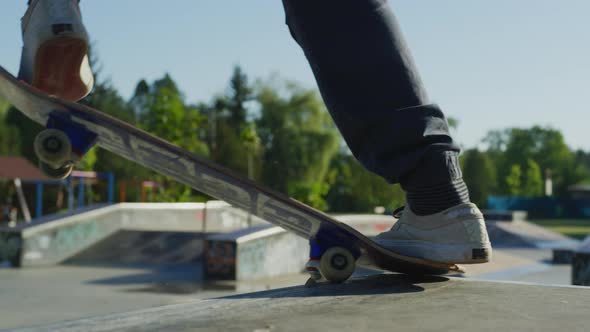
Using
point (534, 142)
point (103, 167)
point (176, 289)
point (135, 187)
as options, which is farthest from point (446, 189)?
point (534, 142)

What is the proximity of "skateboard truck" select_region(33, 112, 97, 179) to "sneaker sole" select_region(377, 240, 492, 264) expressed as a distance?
41.3 inches

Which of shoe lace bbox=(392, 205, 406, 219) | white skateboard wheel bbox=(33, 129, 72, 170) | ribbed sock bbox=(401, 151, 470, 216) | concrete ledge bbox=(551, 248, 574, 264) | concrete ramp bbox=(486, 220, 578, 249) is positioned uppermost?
white skateboard wheel bbox=(33, 129, 72, 170)

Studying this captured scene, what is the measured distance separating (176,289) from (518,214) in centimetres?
1487

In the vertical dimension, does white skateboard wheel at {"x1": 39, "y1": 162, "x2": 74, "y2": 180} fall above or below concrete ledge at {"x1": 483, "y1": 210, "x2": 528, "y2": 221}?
below

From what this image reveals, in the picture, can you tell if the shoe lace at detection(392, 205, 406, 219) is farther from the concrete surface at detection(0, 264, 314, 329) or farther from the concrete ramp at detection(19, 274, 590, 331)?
the concrete surface at detection(0, 264, 314, 329)

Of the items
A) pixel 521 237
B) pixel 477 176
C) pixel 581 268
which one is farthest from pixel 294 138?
pixel 581 268

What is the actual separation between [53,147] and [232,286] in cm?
546

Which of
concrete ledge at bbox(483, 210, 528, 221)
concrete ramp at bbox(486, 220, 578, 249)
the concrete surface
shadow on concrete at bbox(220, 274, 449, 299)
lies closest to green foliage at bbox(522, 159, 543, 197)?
concrete ledge at bbox(483, 210, 528, 221)

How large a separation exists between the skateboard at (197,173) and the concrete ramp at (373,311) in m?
0.11

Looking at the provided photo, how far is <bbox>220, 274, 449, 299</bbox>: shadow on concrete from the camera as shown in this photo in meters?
1.71

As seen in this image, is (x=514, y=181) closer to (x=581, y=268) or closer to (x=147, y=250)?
(x=147, y=250)

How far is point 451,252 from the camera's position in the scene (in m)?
1.90

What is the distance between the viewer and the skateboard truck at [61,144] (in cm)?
199

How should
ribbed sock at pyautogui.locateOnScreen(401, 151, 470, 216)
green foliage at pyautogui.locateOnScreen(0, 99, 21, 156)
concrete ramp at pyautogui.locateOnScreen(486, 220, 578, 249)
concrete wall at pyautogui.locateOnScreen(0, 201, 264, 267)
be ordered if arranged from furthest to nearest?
green foliage at pyautogui.locateOnScreen(0, 99, 21, 156) < concrete ramp at pyautogui.locateOnScreen(486, 220, 578, 249) < concrete wall at pyautogui.locateOnScreen(0, 201, 264, 267) < ribbed sock at pyautogui.locateOnScreen(401, 151, 470, 216)
